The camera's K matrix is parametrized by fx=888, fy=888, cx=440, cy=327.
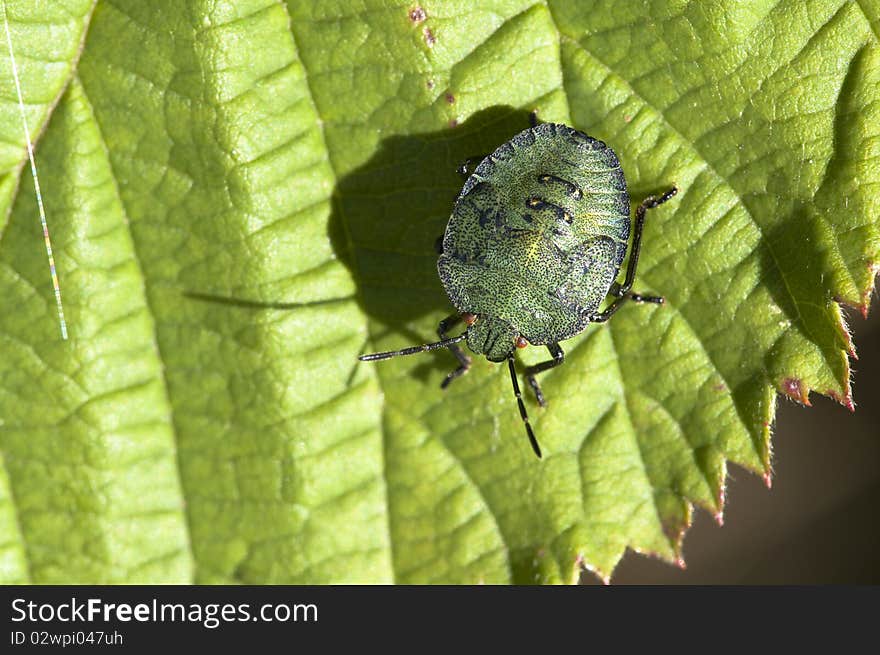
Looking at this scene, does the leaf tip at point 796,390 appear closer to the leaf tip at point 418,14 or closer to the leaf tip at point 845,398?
the leaf tip at point 845,398

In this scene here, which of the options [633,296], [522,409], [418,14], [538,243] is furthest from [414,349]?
[418,14]

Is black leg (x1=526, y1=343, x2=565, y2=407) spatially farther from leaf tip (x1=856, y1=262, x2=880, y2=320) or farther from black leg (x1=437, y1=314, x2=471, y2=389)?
leaf tip (x1=856, y1=262, x2=880, y2=320)

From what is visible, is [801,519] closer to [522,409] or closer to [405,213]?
[522,409]

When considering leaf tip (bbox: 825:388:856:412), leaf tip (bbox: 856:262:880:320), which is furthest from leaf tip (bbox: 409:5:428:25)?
leaf tip (bbox: 825:388:856:412)

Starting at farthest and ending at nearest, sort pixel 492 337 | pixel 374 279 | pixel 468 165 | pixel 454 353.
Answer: pixel 454 353 → pixel 374 279 → pixel 492 337 → pixel 468 165

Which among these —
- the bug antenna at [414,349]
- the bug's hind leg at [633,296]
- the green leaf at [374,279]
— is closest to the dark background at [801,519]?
the green leaf at [374,279]
